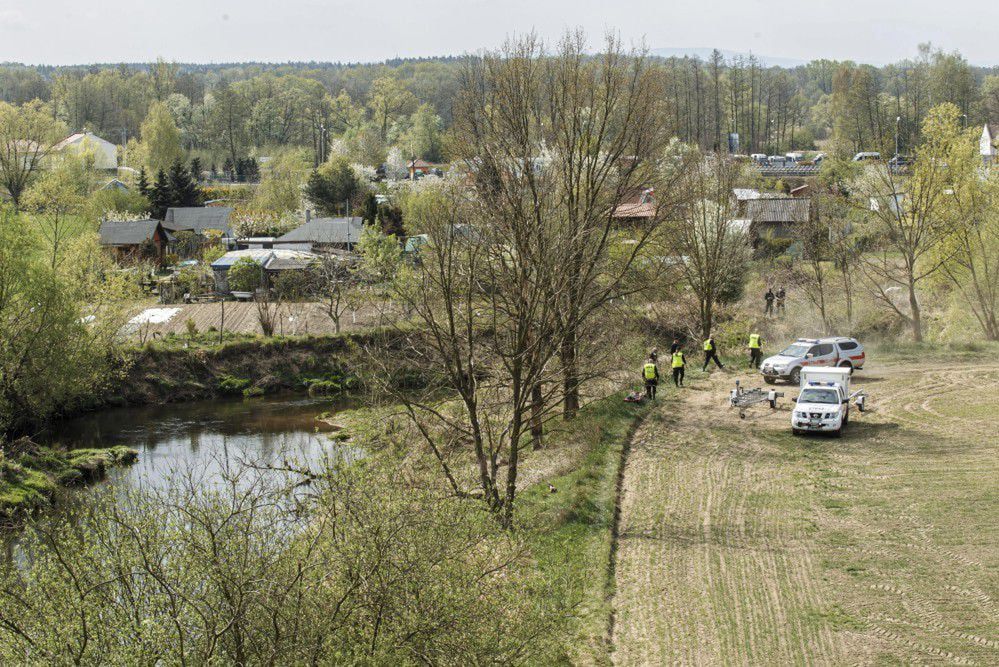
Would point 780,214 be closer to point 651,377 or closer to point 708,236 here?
point 708,236

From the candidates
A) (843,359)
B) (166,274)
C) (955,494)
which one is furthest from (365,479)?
(166,274)

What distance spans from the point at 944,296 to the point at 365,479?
35961 millimetres

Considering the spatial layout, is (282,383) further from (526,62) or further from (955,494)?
(955,494)

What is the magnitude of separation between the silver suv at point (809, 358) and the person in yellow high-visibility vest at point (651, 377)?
3812 millimetres

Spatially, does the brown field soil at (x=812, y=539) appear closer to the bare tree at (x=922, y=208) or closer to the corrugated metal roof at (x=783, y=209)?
the bare tree at (x=922, y=208)

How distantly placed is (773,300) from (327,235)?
99.4 feet

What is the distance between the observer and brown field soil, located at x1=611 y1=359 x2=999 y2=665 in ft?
45.9

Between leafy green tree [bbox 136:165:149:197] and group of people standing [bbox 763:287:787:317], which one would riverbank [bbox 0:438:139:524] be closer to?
group of people standing [bbox 763:287:787:317]

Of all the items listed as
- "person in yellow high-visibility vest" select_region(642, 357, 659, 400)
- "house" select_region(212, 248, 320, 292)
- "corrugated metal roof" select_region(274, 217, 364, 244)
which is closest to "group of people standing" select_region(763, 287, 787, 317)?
"person in yellow high-visibility vest" select_region(642, 357, 659, 400)

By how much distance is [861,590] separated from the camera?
15.4 m

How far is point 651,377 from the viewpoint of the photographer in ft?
93.2

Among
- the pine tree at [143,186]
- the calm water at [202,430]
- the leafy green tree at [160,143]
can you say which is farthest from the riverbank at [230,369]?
the leafy green tree at [160,143]

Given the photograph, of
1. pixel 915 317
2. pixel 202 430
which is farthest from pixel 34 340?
pixel 915 317

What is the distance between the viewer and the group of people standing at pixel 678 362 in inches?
1121
